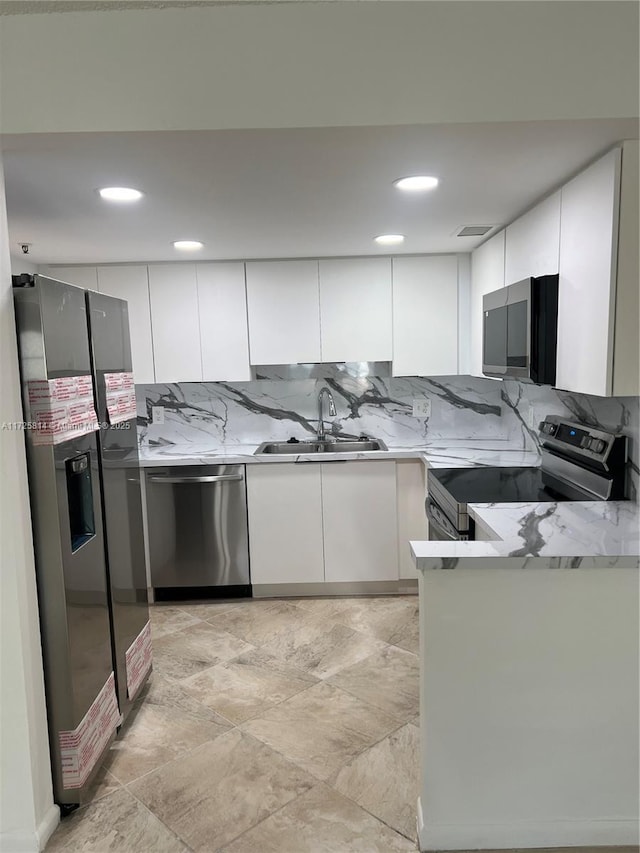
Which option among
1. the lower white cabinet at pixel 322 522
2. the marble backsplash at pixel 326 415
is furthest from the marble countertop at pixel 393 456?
the marble backsplash at pixel 326 415

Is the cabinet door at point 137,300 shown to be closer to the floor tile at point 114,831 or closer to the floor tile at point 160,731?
→ the floor tile at point 160,731

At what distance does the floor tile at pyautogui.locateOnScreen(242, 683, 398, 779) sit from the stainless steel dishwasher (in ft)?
3.74

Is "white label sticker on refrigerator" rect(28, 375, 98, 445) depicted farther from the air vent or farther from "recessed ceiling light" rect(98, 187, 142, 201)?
the air vent

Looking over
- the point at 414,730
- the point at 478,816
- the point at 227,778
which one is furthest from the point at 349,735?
the point at 478,816

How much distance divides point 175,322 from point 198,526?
130 centimetres

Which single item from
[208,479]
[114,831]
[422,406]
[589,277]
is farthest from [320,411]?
[114,831]

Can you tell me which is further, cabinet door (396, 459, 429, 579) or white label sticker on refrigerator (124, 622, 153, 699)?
cabinet door (396, 459, 429, 579)

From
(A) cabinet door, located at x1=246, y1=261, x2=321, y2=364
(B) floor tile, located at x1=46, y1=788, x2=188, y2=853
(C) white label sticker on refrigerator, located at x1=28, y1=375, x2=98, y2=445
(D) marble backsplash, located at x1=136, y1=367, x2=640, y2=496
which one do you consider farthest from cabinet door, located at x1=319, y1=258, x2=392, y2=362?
(B) floor tile, located at x1=46, y1=788, x2=188, y2=853

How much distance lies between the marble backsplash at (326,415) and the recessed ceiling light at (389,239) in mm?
998

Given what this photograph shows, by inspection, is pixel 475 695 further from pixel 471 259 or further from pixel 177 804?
pixel 471 259

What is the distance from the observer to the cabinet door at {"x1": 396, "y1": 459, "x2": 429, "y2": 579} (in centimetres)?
346

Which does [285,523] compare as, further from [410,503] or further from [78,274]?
[78,274]

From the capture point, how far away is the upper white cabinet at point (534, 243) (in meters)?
2.18

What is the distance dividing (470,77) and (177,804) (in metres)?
2.46
